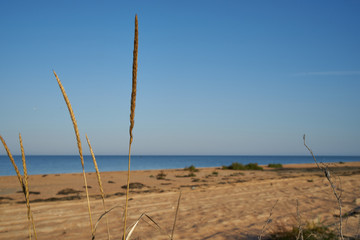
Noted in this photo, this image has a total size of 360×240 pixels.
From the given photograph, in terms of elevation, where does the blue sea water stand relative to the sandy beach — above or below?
below

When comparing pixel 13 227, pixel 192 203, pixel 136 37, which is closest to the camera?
pixel 136 37

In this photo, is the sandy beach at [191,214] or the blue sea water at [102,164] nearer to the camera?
the sandy beach at [191,214]

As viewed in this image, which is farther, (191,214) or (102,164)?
(102,164)

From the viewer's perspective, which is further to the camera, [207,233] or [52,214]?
[52,214]

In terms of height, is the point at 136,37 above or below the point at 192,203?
above

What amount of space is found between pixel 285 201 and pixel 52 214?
567 cm

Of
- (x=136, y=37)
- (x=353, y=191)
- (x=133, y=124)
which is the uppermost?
(x=136, y=37)

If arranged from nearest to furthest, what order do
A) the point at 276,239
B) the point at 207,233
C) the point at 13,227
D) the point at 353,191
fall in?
the point at 276,239 < the point at 207,233 < the point at 13,227 < the point at 353,191

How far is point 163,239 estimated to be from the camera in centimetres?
406

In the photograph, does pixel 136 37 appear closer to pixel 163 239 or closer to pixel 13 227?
pixel 163 239

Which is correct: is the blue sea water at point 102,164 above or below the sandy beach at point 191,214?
A: below

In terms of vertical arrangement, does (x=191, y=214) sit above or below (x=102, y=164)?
above

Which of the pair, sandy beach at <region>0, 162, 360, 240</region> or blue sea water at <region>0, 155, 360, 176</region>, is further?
blue sea water at <region>0, 155, 360, 176</region>

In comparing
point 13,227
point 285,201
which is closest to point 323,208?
point 285,201
